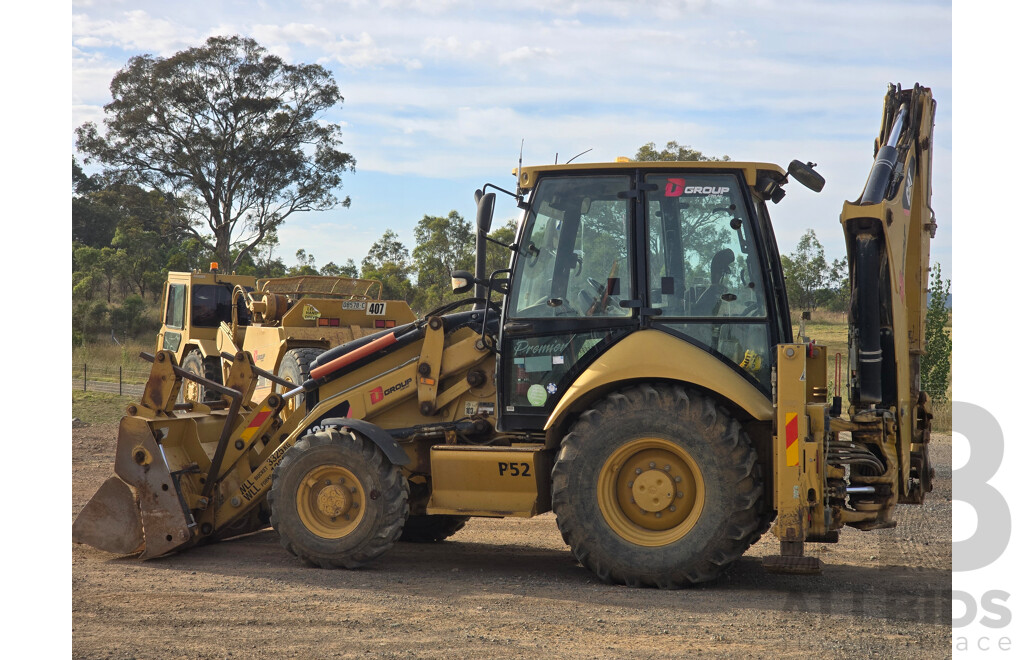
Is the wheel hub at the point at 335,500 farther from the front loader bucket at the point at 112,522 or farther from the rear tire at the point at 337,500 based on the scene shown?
the front loader bucket at the point at 112,522

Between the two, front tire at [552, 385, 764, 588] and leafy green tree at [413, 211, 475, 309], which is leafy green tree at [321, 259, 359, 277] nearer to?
leafy green tree at [413, 211, 475, 309]

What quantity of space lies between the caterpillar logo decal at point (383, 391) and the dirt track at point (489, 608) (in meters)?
1.20

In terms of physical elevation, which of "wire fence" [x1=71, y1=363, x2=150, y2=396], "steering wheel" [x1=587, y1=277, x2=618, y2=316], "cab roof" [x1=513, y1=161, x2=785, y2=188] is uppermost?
"cab roof" [x1=513, y1=161, x2=785, y2=188]

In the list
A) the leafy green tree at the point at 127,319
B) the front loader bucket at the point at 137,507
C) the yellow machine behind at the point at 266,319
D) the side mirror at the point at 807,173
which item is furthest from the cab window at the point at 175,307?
the leafy green tree at the point at 127,319

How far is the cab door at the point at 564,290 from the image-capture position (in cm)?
649

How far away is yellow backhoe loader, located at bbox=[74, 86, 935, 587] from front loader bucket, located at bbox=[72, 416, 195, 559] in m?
0.02

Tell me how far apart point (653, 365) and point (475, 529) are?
327cm

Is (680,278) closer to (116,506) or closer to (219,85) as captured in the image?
(116,506)

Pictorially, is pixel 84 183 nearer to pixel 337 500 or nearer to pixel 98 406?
pixel 98 406

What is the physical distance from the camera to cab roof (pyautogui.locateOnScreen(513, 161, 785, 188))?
642 centimetres

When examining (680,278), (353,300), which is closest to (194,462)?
(680,278)

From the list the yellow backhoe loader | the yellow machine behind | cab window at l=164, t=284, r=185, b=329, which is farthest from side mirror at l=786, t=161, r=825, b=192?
cab window at l=164, t=284, r=185, b=329

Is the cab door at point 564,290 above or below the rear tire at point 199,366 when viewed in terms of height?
above

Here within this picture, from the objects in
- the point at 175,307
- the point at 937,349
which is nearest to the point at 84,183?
the point at 175,307
